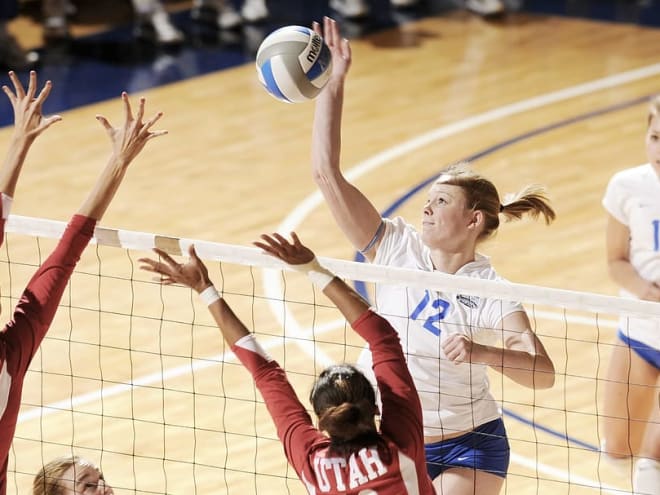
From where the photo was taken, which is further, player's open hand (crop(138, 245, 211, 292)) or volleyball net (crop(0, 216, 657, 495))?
volleyball net (crop(0, 216, 657, 495))

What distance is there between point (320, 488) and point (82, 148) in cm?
827

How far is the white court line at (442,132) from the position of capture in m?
9.37

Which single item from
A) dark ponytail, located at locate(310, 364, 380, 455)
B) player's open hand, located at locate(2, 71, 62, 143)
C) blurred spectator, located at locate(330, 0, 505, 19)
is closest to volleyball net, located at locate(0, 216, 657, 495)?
player's open hand, located at locate(2, 71, 62, 143)

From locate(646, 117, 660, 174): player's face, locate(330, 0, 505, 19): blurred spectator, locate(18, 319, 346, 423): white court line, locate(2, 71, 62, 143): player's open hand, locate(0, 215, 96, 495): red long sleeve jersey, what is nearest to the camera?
locate(0, 215, 96, 495): red long sleeve jersey

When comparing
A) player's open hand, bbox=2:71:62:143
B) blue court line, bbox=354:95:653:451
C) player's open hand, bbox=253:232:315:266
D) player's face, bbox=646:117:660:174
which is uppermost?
player's open hand, bbox=2:71:62:143

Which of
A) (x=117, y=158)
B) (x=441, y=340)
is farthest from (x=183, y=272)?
(x=441, y=340)

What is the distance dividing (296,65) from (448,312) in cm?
147

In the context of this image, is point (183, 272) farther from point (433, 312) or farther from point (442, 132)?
point (442, 132)

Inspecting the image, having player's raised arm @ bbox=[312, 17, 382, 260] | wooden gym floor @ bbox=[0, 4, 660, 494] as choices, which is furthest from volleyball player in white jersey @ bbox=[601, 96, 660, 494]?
player's raised arm @ bbox=[312, 17, 382, 260]

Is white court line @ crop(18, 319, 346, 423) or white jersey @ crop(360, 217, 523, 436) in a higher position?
white jersey @ crop(360, 217, 523, 436)

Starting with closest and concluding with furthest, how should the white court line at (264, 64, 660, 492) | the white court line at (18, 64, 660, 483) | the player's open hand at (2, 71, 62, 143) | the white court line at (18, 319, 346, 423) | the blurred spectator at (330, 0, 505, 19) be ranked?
the player's open hand at (2, 71, 62, 143) → the white court line at (18, 319, 346, 423) → the white court line at (18, 64, 660, 483) → the white court line at (264, 64, 660, 492) → the blurred spectator at (330, 0, 505, 19)

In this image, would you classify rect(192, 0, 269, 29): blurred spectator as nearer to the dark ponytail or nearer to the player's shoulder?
the player's shoulder

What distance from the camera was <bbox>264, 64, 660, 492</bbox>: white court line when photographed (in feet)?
30.7

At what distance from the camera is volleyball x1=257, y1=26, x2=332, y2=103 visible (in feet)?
19.3
